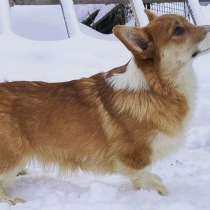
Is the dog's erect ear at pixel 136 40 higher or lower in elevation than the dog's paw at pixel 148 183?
higher

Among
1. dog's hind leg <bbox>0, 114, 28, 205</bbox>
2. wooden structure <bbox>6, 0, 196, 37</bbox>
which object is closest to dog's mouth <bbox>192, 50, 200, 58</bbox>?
dog's hind leg <bbox>0, 114, 28, 205</bbox>

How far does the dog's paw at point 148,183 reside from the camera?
3.64m

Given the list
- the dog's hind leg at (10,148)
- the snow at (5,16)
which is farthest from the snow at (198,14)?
the dog's hind leg at (10,148)

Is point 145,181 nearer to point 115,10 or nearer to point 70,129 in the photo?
point 70,129

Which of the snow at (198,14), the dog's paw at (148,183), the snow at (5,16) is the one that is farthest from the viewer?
the snow at (198,14)

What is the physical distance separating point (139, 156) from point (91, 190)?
15.5 inches

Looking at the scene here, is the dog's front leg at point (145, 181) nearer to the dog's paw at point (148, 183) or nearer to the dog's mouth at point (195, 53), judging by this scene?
the dog's paw at point (148, 183)

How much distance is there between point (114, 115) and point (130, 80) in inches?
10.5

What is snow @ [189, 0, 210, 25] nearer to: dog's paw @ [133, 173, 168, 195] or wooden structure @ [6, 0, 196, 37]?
wooden structure @ [6, 0, 196, 37]

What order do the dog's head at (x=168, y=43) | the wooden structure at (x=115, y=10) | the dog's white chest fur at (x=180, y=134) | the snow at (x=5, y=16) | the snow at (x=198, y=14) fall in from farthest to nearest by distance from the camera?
1. the snow at (x=198, y=14)
2. the wooden structure at (x=115, y=10)
3. the snow at (x=5, y=16)
4. the dog's white chest fur at (x=180, y=134)
5. the dog's head at (x=168, y=43)

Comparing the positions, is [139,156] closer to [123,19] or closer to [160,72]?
[160,72]

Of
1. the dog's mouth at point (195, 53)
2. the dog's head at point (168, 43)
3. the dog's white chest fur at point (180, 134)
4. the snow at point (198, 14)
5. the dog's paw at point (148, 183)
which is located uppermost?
the dog's head at point (168, 43)

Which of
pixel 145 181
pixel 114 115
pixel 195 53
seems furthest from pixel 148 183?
pixel 195 53

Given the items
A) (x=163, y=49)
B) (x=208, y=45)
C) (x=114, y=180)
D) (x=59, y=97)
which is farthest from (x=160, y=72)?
(x=114, y=180)
